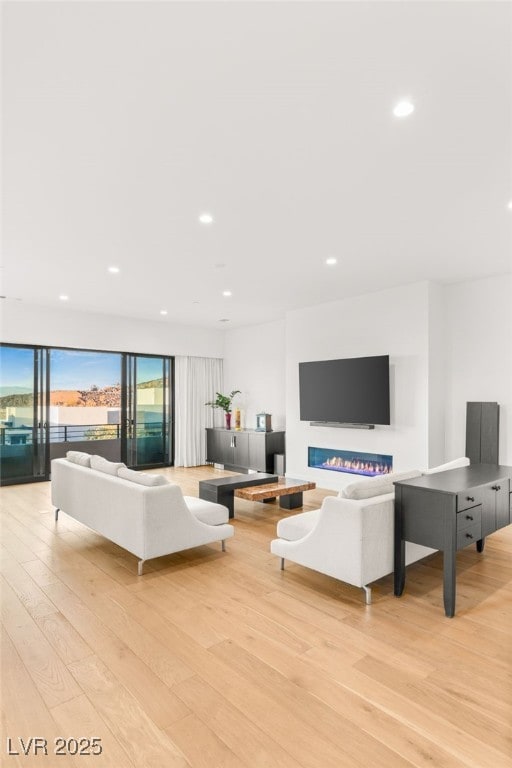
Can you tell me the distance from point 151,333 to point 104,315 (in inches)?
37.0

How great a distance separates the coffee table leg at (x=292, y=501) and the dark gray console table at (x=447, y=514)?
2.31 meters

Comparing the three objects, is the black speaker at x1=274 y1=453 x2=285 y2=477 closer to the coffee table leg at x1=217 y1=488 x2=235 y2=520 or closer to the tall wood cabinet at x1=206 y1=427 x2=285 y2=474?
the tall wood cabinet at x1=206 y1=427 x2=285 y2=474

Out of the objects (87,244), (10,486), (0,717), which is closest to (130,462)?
(10,486)

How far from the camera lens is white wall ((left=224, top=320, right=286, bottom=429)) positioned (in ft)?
27.4

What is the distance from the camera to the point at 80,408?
8.14 meters

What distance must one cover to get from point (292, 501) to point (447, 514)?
2.83m

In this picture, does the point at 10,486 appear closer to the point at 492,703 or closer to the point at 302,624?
the point at 302,624

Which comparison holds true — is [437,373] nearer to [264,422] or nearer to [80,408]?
[264,422]

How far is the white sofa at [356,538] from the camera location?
9.74ft

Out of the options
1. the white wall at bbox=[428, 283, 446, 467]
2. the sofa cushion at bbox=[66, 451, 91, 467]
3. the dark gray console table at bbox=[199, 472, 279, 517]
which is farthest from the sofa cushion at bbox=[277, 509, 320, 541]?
the white wall at bbox=[428, 283, 446, 467]

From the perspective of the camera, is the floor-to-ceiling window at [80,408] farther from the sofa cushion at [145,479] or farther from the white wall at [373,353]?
the sofa cushion at [145,479]

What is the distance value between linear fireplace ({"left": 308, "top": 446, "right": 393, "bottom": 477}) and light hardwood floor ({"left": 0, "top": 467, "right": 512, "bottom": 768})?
2.37 m

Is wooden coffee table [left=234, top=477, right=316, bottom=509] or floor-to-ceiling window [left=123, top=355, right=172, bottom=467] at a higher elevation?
floor-to-ceiling window [left=123, top=355, right=172, bottom=467]

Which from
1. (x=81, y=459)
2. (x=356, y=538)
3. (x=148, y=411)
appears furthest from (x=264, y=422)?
(x=356, y=538)
